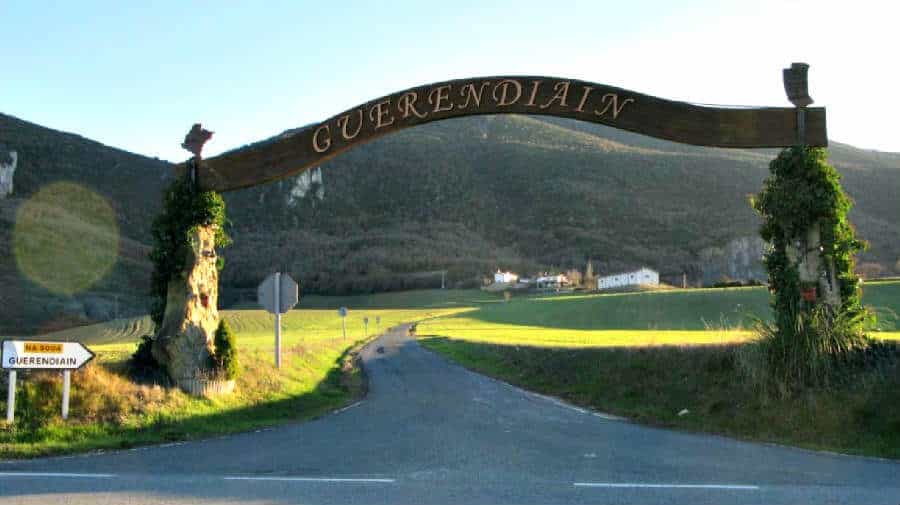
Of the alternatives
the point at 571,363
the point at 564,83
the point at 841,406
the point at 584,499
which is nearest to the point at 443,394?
the point at 571,363

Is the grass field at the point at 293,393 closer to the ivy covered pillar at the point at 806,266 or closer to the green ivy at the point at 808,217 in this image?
the ivy covered pillar at the point at 806,266

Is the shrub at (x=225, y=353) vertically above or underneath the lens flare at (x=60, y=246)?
underneath

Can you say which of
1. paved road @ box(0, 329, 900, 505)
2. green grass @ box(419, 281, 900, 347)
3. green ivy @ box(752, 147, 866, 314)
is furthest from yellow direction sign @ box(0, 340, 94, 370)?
green grass @ box(419, 281, 900, 347)

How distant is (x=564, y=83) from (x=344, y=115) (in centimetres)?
368

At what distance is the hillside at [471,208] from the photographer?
325ft

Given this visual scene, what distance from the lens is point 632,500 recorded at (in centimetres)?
687

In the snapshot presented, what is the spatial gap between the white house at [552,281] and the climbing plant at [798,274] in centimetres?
8318

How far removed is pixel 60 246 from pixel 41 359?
218ft

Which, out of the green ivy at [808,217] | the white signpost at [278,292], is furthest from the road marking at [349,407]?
the green ivy at [808,217]

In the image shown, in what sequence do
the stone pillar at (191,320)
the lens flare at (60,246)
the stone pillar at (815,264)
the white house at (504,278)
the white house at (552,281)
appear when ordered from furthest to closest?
the white house at (504,278) < the white house at (552,281) < the lens flare at (60,246) < the stone pillar at (191,320) < the stone pillar at (815,264)

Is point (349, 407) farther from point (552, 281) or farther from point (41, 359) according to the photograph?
point (552, 281)

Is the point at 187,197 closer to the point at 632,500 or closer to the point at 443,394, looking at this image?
the point at 443,394

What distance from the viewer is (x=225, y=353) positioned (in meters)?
13.6

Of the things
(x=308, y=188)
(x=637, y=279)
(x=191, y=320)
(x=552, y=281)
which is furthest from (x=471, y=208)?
(x=191, y=320)
